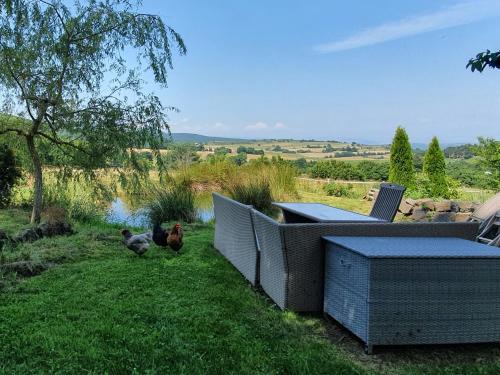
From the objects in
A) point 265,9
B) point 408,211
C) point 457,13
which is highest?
point 265,9

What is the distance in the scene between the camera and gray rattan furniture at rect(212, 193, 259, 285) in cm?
437

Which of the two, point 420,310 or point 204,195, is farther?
point 204,195

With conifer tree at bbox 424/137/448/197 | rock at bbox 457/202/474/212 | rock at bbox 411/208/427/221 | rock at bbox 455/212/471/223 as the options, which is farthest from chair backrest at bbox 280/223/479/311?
conifer tree at bbox 424/137/448/197

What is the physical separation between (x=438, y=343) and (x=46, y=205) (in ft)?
23.7

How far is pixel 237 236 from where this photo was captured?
16.3 ft

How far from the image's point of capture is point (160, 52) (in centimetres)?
709

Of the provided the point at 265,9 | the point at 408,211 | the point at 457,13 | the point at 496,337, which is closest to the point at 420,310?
the point at 496,337

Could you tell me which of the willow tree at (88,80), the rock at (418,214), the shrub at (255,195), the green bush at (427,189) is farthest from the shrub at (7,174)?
the green bush at (427,189)

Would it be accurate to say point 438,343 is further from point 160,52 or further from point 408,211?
point 408,211

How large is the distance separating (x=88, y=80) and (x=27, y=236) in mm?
2530

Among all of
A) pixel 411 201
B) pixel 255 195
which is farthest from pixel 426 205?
pixel 255 195

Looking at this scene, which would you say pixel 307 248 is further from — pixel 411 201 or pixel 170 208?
pixel 411 201

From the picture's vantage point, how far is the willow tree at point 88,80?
6.56 m

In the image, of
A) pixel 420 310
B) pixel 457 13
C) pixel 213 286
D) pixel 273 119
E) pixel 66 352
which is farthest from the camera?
pixel 273 119
